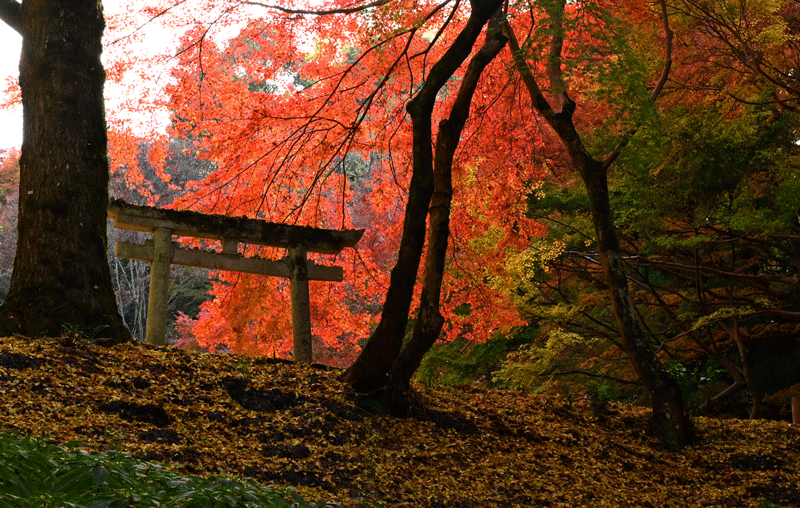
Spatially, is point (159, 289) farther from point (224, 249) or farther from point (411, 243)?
point (411, 243)

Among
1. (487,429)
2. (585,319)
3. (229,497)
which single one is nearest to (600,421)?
(487,429)

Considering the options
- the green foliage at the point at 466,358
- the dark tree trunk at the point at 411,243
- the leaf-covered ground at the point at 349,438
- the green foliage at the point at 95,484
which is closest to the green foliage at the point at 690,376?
the leaf-covered ground at the point at 349,438


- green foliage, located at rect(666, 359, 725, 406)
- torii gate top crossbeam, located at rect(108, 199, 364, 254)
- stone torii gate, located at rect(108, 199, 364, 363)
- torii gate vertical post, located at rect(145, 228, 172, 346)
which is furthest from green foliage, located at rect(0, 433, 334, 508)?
green foliage, located at rect(666, 359, 725, 406)

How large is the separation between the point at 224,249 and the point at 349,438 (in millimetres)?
3446

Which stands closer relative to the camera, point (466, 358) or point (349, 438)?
point (349, 438)

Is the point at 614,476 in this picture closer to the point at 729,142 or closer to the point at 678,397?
the point at 678,397

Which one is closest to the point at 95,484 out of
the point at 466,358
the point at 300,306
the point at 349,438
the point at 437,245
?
the point at 349,438

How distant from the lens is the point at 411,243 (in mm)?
5500

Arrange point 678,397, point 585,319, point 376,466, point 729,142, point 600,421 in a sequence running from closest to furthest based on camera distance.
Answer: point 376,466 < point 678,397 < point 600,421 < point 729,142 < point 585,319

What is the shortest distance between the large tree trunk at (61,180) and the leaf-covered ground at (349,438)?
363mm

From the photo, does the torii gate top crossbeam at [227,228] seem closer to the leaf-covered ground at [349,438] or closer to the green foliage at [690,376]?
the leaf-covered ground at [349,438]

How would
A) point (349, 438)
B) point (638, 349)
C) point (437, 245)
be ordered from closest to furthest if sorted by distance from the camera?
point (349, 438) → point (437, 245) → point (638, 349)

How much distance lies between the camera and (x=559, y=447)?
19.2ft

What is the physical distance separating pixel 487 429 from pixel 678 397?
2.06 m
